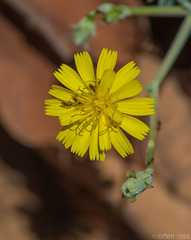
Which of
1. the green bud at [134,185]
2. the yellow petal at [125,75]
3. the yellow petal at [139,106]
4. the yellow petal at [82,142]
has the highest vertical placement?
the yellow petal at [125,75]

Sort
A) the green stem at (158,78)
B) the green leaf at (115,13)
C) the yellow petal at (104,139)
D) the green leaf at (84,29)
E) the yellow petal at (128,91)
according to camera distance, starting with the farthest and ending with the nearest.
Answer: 1. the green leaf at (84,29)
2. the green leaf at (115,13)
3. the green stem at (158,78)
4. the yellow petal at (104,139)
5. the yellow petal at (128,91)

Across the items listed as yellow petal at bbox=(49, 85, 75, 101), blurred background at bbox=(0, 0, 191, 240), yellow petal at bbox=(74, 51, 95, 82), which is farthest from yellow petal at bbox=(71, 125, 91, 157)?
blurred background at bbox=(0, 0, 191, 240)

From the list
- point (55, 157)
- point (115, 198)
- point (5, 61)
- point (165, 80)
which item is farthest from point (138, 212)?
point (5, 61)

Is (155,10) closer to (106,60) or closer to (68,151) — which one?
(106,60)

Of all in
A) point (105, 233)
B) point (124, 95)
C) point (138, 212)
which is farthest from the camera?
point (105, 233)

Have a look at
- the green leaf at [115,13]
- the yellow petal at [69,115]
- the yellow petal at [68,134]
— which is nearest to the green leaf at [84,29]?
the green leaf at [115,13]

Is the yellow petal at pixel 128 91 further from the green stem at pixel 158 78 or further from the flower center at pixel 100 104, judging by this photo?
the green stem at pixel 158 78

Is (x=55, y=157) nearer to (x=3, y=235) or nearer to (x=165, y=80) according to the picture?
(x=3, y=235)

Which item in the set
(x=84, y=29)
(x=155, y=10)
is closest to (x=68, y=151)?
(x=84, y=29)

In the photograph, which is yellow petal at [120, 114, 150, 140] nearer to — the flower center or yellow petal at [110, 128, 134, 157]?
yellow petal at [110, 128, 134, 157]

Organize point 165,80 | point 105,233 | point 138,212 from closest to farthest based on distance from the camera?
point 138,212 → point 165,80 → point 105,233
